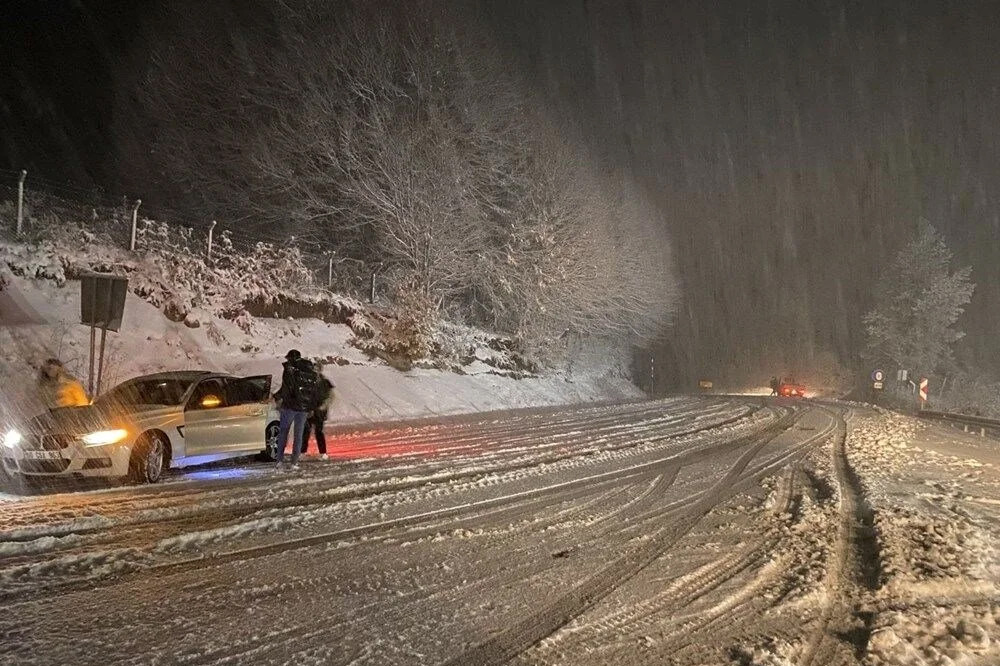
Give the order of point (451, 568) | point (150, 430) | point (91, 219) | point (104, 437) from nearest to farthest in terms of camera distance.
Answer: point (451, 568) < point (104, 437) < point (150, 430) < point (91, 219)

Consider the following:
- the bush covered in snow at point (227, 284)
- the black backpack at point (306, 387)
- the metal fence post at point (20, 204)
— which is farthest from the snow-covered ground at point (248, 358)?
the black backpack at point (306, 387)

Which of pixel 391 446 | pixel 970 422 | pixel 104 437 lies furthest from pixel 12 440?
pixel 970 422

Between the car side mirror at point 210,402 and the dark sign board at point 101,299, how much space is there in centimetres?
337

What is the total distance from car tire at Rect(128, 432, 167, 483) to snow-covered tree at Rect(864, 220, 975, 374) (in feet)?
182

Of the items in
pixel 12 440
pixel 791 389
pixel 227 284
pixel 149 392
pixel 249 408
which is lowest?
pixel 12 440

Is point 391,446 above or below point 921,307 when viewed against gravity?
below

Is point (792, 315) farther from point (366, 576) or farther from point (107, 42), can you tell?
point (366, 576)

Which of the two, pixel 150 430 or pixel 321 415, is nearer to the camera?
pixel 150 430

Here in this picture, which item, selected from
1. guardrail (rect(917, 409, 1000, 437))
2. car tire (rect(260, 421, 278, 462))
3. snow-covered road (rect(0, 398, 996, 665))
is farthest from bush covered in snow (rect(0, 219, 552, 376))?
guardrail (rect(917, 409, 1000, 437))

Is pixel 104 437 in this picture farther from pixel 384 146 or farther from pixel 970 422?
pixel 970 422

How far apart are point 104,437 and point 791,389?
44.1 metres

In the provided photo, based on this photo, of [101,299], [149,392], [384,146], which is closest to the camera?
[149,392]

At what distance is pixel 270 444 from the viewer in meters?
11.2

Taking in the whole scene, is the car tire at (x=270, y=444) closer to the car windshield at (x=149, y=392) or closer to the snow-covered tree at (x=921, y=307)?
the car windshield at (x=149, y=392)
